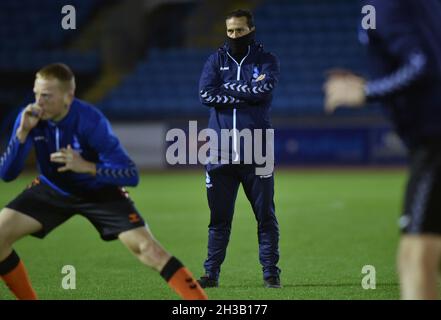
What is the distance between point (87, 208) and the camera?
5637 millimetres

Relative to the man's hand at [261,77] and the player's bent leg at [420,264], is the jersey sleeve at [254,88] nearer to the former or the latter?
the man's hand at [261,77]

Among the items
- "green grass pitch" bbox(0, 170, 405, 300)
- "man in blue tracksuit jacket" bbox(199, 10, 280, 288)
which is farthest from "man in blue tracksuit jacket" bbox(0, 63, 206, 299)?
"man in blue tracksuit jacket" bbox(199, 10, 280, 288)

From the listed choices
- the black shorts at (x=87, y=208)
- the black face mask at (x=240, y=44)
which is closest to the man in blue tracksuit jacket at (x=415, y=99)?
the black shorts at (x=87, y=208)

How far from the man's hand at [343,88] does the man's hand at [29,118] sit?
6.37 ft

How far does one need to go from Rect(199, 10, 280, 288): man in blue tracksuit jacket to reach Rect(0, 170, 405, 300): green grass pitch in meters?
0.34

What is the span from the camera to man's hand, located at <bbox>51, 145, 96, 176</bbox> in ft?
17.1

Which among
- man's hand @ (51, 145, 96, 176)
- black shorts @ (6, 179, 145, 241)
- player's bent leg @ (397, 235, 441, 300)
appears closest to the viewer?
player's bent leg @ (397, 235, 441, 300)

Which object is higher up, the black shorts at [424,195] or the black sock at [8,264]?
the black shorts at [424,195]

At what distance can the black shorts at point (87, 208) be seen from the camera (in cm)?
552

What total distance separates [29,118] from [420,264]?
255 centimetres

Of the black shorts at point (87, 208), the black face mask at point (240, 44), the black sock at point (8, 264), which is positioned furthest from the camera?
the black face mask at point (240, 44)

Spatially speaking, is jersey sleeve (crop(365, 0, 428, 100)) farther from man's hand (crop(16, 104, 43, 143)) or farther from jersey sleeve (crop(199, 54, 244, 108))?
jersey sleeve (crop(199, 54, 244, 108))

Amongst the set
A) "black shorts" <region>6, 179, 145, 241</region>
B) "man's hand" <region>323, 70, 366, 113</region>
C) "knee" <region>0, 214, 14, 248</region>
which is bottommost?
"knee" <region>0, 214, 14, 248</region>
